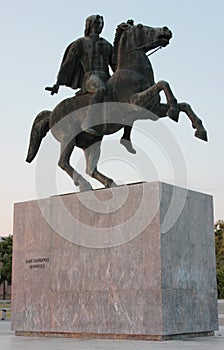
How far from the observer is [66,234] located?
11047 millimetres

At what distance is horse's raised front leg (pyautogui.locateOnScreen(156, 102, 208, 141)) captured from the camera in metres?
10.6

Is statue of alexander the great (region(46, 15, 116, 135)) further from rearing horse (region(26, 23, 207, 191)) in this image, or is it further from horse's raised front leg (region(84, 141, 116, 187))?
horse's raised front leg (region(84, 141, 116, 187))

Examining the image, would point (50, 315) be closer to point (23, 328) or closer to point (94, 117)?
point (23, 328)

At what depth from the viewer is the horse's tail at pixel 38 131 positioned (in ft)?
41.1

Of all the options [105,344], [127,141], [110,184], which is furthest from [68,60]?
[105,344]

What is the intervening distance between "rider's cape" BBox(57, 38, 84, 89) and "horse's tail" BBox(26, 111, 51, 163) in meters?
0.75

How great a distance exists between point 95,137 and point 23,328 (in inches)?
153

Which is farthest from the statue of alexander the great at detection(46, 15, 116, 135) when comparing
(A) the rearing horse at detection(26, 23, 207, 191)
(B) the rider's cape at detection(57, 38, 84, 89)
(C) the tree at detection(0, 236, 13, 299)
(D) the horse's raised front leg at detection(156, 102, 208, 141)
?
(C) the tree at detection(0, 236, 13, 299)

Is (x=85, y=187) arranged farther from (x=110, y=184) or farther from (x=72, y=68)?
(x=72, y=68)

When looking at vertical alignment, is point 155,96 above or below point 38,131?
above

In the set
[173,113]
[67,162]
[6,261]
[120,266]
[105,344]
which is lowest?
[105,344]

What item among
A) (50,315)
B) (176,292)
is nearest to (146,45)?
(176,292)

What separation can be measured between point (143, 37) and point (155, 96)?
1.33 metres

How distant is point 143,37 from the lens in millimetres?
11258
